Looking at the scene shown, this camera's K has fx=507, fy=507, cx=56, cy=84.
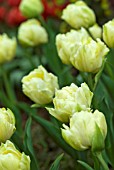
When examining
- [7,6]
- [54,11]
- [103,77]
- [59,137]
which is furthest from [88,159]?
[7,6]

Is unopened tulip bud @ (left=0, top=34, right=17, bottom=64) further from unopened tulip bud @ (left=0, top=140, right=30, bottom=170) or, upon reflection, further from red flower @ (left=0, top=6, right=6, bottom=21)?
red flower @ (left=0, top=6, right=6, bottom=21)

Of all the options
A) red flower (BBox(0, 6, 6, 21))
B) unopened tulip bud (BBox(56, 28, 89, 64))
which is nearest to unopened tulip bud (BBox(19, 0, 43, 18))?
unopened tulip bud (BBox(56, 28, 89, 64))

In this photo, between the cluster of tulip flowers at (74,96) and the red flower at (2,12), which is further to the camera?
the red flower at (2,12)

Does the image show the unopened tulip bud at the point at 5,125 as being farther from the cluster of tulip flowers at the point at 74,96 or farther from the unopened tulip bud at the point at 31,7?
the unopened tulip bud at the point at 31,7

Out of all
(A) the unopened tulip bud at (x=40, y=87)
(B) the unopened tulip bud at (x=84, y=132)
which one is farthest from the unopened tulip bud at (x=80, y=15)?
(B) the unopened tulip bud at (x=84, y=132)

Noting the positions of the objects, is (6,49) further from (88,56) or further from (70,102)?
(70,102)

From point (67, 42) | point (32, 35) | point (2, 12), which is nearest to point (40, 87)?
point (67, 42)

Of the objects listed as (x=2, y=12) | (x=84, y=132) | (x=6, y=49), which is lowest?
(x=2, y=12)
